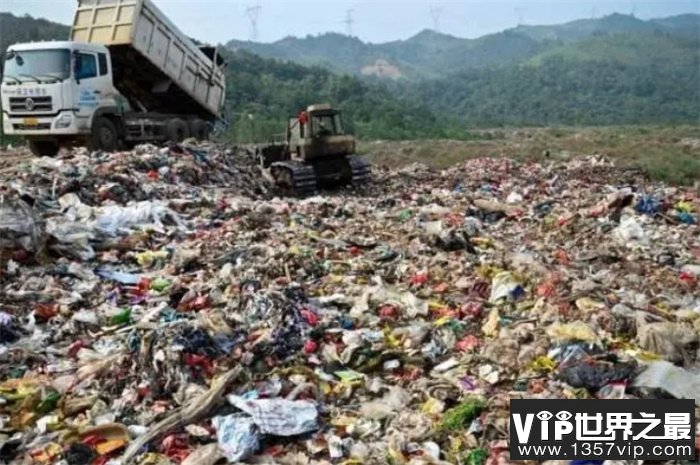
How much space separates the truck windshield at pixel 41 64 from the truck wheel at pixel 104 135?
3.59ft

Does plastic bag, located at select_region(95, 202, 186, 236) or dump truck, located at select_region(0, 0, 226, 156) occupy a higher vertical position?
dump truck, located at select_region(0, 0, 226, 156)

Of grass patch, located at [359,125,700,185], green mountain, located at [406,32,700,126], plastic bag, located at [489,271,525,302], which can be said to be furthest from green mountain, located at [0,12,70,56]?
plastic bag, located at [489,271,525,302]

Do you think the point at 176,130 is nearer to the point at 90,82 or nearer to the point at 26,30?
the point at 90,82

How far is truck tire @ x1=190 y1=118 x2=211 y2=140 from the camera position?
14727 millimetres

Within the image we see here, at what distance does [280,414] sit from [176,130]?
1110 centimetres

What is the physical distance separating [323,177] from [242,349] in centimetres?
848

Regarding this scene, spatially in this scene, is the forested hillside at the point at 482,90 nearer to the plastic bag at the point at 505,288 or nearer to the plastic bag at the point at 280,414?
the plastic bag at the point at 505,288

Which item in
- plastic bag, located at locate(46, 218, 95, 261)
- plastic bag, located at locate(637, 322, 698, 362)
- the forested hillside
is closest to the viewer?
plastic bag, located at locate(637, 322, 698, 362)

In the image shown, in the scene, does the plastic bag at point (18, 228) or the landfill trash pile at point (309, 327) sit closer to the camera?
the landfill trash pile at point (309, 327)

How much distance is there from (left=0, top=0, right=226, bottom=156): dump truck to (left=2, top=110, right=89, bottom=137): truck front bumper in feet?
0.05

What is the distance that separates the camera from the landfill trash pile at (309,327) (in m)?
3.80

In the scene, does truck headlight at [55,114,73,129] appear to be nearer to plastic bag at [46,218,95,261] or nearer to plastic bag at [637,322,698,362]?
plastic bag at [46,218,95,261]

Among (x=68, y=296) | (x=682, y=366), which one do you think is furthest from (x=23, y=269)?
(x=682, y=366)

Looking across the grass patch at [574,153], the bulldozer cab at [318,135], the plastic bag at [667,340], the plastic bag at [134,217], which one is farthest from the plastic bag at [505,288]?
the grass patch at [574,153]
